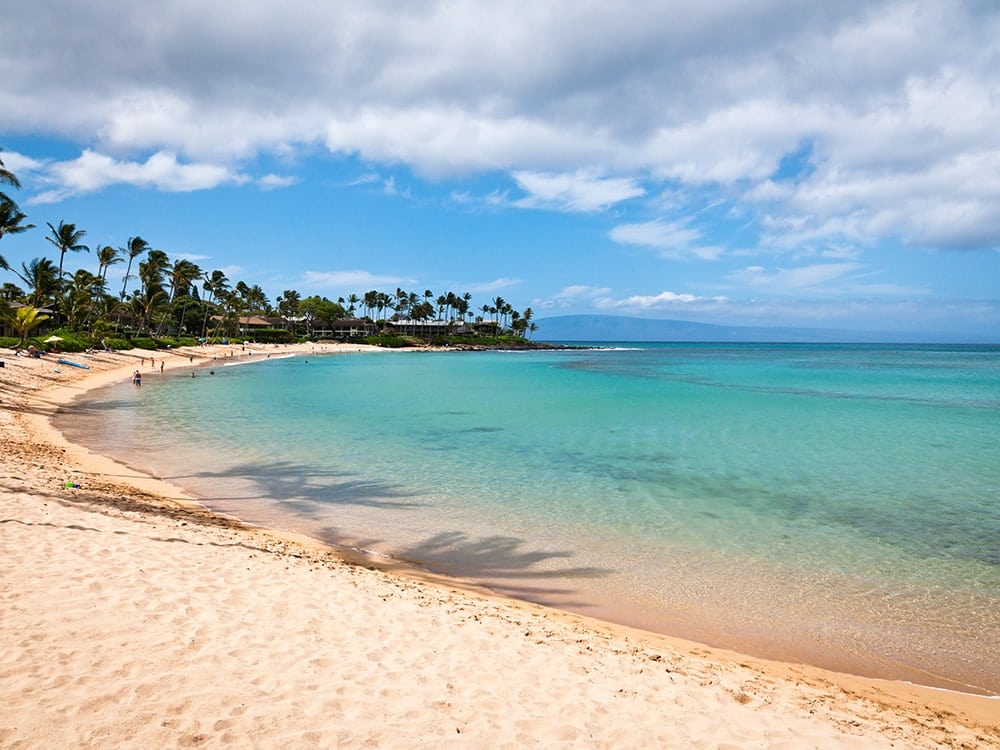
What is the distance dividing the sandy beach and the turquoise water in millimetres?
1155

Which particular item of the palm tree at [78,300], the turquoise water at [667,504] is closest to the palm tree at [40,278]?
the palm tree at [78,300]

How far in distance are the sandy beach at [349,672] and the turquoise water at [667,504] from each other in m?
1.16

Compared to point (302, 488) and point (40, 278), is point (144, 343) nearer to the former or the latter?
point (40, 278)

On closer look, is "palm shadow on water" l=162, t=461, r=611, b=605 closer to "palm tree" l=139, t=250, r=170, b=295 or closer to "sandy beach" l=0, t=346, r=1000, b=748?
"sandy beach" l=0, t=346, r=1000, b=748

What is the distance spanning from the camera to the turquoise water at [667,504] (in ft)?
24.9

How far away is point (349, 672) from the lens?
5016mm

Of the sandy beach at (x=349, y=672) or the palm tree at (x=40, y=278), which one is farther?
the palm tree at (x=40, y=278)

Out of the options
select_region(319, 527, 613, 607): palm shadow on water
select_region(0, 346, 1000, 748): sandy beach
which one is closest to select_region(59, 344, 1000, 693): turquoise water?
select_region(319, 527, 613, 607): palm shadow on water

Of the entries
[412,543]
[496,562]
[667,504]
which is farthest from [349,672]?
[667,504]

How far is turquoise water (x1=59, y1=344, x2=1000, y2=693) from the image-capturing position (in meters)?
7.58

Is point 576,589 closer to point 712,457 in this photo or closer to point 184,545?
A: point 184,545

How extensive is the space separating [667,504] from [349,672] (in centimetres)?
928

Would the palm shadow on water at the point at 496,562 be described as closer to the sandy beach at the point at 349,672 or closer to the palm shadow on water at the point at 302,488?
the sandy beach at the point at 349,672

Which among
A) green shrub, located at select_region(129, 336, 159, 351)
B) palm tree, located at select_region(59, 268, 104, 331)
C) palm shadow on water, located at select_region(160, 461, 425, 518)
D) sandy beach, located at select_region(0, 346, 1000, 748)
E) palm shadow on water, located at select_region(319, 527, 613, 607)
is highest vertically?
palm tree, located at select_region(59, 268, 104, 331)
